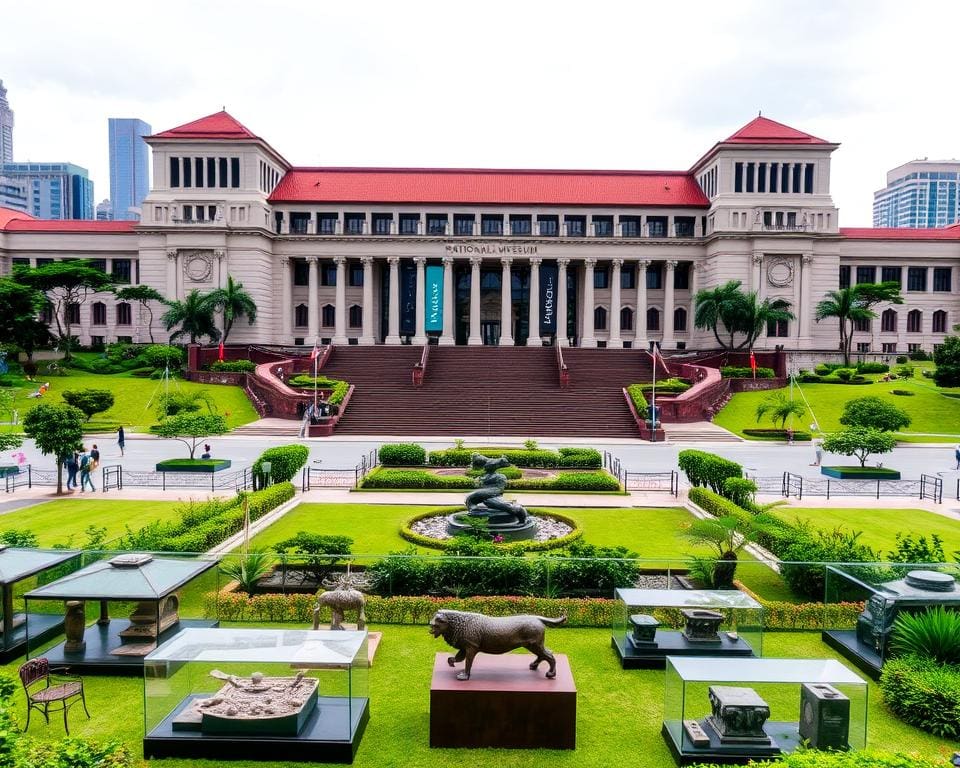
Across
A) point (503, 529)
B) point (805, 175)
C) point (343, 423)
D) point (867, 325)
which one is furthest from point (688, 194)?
point (503, 529)

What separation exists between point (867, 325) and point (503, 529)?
69.5 metres

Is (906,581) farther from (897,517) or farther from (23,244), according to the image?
(23,244)

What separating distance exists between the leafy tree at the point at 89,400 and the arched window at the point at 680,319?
56571 mm

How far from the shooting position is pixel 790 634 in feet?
47.5

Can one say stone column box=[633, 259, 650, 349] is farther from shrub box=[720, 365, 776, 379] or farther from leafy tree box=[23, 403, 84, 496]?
leafy tree box=[23, 403, 84, 496]

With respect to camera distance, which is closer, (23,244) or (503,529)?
(503,529)

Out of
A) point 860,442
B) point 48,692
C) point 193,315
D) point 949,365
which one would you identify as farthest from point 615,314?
point 48,692

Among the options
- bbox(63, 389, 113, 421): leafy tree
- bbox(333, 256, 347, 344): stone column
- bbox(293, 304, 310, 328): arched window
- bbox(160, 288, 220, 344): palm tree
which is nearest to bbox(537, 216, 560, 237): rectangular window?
bbox(333, 256, 347, 344): stone column

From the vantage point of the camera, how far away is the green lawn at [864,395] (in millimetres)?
49094

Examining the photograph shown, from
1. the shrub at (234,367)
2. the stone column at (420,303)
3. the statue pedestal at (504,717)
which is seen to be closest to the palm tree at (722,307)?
the stone column at (420,303)

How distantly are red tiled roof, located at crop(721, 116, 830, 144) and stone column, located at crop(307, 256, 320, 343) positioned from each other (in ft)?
147

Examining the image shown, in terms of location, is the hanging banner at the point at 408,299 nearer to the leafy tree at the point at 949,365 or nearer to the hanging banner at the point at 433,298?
the hanging banner at the point at 433,298

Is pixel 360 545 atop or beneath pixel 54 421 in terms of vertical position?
beneath

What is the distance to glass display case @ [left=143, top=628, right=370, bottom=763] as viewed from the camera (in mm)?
9664
